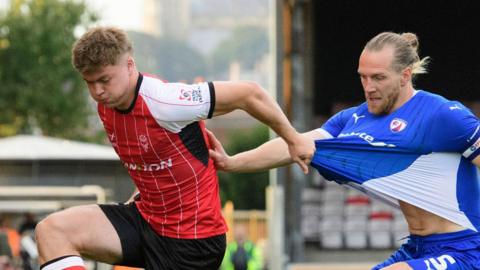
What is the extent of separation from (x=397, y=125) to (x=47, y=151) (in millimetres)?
12493

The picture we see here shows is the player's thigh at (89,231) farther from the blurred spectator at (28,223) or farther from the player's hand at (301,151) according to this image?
the blurred spectator at (28,223)

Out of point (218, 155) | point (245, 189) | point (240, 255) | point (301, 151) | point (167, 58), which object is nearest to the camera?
point (301, 151)

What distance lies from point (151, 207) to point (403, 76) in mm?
1623

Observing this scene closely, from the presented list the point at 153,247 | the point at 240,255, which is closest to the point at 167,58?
the point at 240,255

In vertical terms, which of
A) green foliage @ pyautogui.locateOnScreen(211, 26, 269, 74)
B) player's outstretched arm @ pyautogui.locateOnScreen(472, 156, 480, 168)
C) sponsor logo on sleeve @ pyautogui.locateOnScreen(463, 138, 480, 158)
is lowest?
green foliage @ pyautogui.locateOnScreen(211, 26, 269, 74)

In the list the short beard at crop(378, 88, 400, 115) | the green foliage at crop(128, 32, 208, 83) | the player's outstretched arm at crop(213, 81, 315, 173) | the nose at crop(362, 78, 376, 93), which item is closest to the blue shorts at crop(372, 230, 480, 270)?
the short beard at crop(378, 88, 400, 115)

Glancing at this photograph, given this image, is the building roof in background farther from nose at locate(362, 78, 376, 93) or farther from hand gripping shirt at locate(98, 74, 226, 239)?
nose at locate(362, 78, 376, 93)

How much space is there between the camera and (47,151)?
17.8 m

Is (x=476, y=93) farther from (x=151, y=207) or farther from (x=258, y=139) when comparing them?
(x=258, y=139)

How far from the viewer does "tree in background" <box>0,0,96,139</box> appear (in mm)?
39344

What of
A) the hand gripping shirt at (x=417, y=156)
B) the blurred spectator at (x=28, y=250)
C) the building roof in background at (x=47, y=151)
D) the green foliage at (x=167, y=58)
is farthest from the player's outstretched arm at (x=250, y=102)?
the green foliage at (x=167, y=58)

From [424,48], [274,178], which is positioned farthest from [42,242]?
[424,48]

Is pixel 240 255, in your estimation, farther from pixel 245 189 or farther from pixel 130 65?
pixel 245 189

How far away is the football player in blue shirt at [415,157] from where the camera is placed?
19.0 feet
